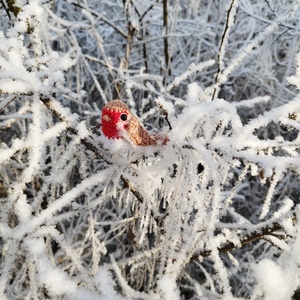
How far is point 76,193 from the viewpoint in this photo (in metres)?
0.70

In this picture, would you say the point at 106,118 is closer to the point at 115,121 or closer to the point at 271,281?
the point at 115,121

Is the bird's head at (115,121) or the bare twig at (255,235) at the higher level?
the bird's head at (115,121)

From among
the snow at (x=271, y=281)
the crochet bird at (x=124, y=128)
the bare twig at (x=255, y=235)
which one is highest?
the snow at (x=271, y=281)

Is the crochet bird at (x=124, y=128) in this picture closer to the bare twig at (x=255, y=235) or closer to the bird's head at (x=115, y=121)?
the bird's head at (x=115, y=121)

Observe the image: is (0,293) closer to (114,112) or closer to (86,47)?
(114,112)

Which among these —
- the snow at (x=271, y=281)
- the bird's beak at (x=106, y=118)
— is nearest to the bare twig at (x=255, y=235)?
the snow at (x=271, y=281)

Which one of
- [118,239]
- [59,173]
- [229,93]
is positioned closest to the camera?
[59,173]

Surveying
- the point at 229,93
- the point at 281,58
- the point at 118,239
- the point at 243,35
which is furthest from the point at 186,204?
the point at 281,58

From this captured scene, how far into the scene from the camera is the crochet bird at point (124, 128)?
0.76 m

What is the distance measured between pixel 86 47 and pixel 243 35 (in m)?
1.20

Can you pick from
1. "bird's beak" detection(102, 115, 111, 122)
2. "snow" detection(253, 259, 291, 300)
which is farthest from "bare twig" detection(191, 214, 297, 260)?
"bird's beak" detection(102, 115, 111, 122)

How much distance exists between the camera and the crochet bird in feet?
2.48

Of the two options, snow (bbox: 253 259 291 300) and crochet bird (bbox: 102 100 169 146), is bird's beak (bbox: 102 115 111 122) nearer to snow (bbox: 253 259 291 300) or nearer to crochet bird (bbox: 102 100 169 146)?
crochet bird (bbox: 102 100 169 146)

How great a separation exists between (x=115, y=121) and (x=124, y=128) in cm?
3
